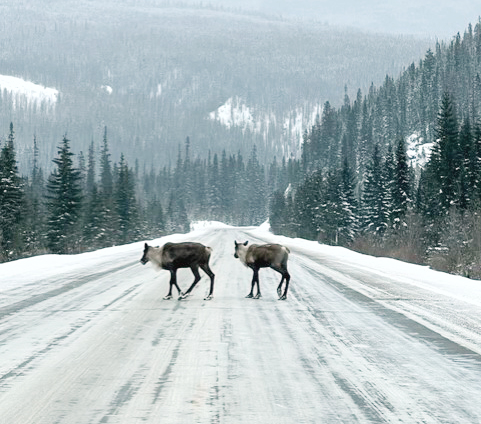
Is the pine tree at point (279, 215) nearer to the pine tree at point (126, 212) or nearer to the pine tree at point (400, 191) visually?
the pine tree at point (126, 212)

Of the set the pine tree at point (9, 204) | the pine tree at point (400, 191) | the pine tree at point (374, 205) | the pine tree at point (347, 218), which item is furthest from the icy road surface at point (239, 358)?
the pine tree at point (374, 205)

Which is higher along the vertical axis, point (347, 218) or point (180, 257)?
point (347, 218)

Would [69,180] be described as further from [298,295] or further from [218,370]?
[218,370]

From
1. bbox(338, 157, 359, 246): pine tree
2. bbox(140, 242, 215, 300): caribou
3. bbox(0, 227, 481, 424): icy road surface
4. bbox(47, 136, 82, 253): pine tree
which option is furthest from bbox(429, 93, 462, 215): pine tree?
bbox(0, 227, 481, 424): icy road surface

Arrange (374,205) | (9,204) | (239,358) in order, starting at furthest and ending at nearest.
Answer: (374,205) → (9,204) → (239,358)

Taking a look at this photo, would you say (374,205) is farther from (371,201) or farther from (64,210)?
(64,210)

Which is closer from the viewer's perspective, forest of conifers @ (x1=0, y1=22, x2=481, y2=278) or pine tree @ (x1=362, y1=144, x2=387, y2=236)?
forest of conifers @ (x1=0, y1=22, x2=481, y2=278)

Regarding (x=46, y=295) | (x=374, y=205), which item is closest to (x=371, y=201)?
(x=374, y=205)

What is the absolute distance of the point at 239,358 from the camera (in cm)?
634

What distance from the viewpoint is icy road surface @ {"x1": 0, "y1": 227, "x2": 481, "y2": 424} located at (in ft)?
14.9

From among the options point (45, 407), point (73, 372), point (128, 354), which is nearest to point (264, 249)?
point (128, 354)

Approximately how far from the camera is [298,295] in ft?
41.2

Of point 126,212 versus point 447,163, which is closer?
point 447,163

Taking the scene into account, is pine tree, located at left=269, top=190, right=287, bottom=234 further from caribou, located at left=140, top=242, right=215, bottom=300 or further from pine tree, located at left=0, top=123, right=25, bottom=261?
caribou, located at left=140, top=242, right=215, bottom=300
